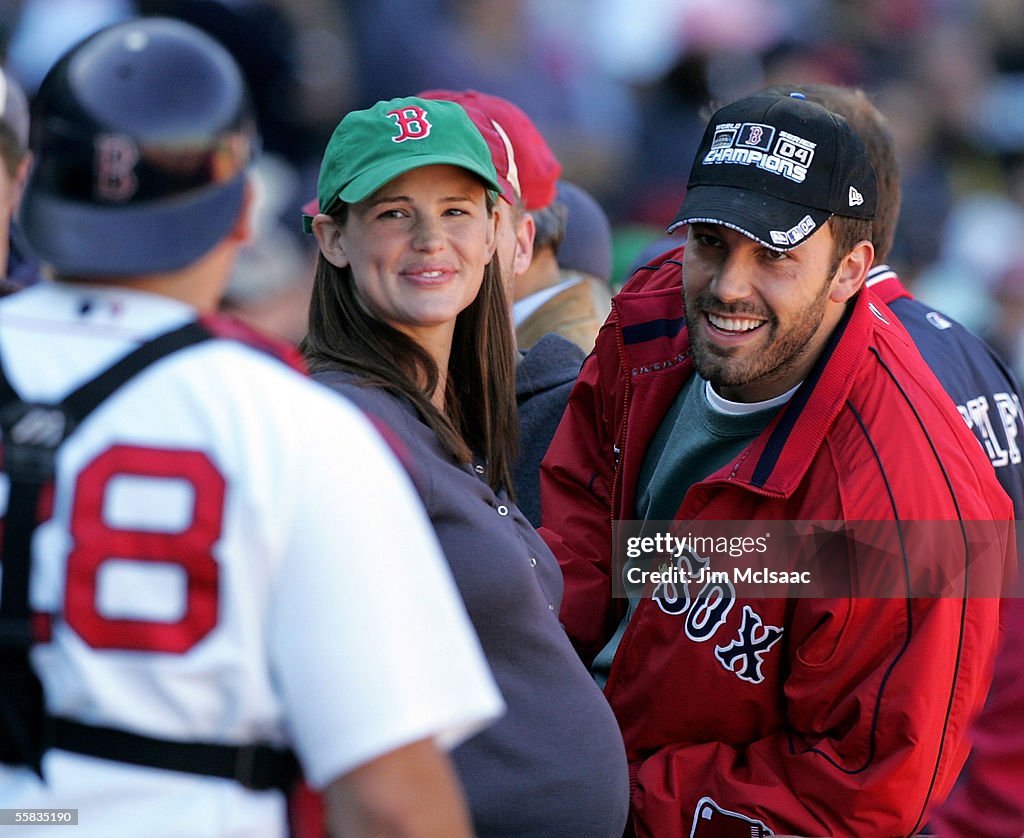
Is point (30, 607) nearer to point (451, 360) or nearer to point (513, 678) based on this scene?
point (513, 678)

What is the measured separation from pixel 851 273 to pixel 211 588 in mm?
1804

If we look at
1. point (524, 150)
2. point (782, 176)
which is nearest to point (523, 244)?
point (524, 150)

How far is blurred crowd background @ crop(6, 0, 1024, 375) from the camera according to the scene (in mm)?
6219

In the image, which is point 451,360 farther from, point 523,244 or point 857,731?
point 857,731

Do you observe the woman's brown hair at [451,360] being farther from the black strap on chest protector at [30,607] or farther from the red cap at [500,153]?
the black strap on chest protector at [30,607]

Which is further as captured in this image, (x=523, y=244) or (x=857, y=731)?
(x=523, y=244)

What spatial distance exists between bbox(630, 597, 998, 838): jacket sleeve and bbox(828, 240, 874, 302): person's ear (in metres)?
0.66

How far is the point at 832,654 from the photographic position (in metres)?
2.64

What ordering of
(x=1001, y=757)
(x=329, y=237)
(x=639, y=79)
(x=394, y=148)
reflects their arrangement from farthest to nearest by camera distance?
1. (x=639, y=79)
2. (x=329, y=237)
3. (x=394, y=148)
4. (x=1001, y=757)

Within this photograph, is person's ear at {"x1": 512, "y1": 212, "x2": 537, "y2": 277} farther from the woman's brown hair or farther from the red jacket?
the red jacket

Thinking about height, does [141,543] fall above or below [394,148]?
below

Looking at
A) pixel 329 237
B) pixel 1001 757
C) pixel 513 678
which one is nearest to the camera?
pixel 1001 757

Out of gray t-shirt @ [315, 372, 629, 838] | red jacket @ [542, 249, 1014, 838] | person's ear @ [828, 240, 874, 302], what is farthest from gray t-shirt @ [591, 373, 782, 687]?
gray t-shirt @ [315, 372, 629, 838]

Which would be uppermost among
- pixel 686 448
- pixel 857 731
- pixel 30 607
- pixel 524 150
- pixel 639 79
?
pixel 639 79
